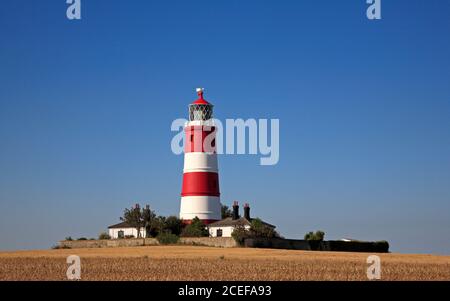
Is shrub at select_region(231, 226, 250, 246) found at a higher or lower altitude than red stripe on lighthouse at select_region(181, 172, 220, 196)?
lower

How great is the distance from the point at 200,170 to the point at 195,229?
5541mm

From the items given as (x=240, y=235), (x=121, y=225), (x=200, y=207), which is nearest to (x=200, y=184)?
(x=200, y=207)

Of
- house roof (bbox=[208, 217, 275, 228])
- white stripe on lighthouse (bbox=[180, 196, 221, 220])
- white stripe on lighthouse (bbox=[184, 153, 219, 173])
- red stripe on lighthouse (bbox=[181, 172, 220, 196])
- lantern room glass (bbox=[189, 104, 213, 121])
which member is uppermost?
lantern room glass (bbox=[189, 104, 213, 121])

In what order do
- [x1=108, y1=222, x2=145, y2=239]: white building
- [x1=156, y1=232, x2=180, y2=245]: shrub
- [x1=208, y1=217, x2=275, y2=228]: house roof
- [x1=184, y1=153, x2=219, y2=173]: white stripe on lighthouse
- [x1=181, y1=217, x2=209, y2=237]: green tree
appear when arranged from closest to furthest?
[x1=156, y1=232, x2=180, y2=245]: shrub, [x1=184, y1=153, x2=219, y2=173]: white stripe on lighthouse, [x1=181, y1=217, x2=209, y2=237]: green tree, [x1=208, y1=217, x2=275, y2=228]: house roof, [x1=108, y1=222, x2=145, y2=239]: white building

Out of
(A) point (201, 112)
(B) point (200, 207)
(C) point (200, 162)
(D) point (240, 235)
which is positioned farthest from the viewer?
(A) point (201, 112)

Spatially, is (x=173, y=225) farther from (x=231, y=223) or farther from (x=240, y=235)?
(x=240, y=235)

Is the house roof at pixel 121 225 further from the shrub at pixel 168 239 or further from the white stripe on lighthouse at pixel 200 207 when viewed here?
the shrub at pixel 168 239

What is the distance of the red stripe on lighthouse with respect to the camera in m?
74.3

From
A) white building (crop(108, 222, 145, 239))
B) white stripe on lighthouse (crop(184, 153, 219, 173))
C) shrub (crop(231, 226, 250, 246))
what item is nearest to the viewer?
shrub (crop(231, 226, 250, 246))

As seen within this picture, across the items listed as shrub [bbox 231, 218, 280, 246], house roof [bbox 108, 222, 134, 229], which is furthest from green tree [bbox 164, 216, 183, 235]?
house roof [bbox 108, 222, 134, 229]

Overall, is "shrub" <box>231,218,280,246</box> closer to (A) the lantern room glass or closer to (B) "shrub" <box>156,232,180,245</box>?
(B) "shrub" <box>156,232,180,245</box>

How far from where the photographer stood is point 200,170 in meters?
74.5
